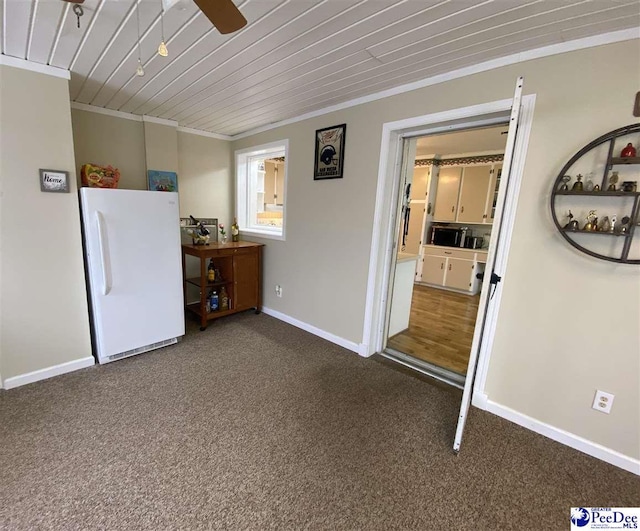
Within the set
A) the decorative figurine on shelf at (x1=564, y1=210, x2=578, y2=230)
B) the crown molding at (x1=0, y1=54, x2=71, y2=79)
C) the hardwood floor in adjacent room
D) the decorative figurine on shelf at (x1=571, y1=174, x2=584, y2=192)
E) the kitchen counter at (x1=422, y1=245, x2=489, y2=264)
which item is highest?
the crown molding at (x1=0, y1=54, x2=71, y2=79)

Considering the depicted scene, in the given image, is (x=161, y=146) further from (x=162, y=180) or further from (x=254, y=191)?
(x=254, y=191)

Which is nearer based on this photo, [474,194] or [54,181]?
[54,181]

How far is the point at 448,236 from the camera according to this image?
526 centimetres

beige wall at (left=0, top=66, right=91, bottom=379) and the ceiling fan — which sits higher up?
the ceiling fan

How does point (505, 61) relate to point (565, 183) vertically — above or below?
above

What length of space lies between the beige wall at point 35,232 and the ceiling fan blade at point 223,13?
1.79 meters

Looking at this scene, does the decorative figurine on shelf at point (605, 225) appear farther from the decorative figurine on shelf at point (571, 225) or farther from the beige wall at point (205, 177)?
the beige wall at point (205, 177)

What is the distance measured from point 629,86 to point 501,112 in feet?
1.89

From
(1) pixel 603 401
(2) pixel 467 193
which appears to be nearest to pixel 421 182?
(2) pixel 467 193

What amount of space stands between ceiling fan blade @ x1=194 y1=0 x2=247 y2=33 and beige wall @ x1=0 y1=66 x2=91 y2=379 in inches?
70.6

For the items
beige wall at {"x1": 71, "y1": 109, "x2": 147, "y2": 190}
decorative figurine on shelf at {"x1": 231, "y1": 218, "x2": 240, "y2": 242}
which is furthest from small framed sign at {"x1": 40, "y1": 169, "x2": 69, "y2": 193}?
decorative figurine on shelf at {"x1": 231, "y1": 218, "x2": 240, "y2": 242}

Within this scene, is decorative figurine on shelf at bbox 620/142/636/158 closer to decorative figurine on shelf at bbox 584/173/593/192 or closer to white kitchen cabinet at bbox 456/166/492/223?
decorative figurine on shelf at bbox 584/173/593/192

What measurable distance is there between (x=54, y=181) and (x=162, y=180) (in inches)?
52.7

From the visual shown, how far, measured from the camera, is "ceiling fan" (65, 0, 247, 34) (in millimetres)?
1006
